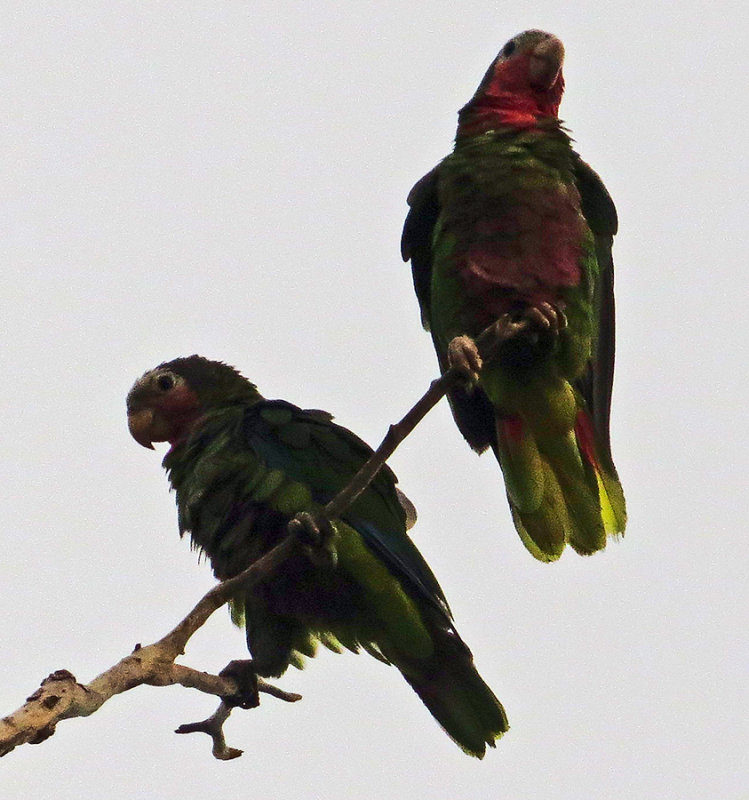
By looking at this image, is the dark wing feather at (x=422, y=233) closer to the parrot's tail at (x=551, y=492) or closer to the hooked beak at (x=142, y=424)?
the parrot's tail at (x=551, y=492)

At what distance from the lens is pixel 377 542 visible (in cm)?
398

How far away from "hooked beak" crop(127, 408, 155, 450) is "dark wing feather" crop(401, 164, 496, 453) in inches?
45.8

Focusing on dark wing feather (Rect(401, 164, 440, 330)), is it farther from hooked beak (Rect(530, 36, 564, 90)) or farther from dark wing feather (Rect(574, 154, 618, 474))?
hooked beak (Rect(530, 36, 564, 90))

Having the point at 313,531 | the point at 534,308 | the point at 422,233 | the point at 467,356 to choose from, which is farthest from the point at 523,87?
the point at 313,531

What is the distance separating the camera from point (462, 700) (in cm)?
394

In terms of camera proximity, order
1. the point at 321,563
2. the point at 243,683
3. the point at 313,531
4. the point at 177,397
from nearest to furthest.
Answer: the point at 313,531 < the point at 321,563 < the point at 243,683 < the point at 177,397

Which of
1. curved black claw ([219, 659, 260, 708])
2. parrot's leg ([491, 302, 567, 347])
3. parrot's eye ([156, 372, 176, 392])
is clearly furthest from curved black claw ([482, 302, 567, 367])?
parrot's eye ([156, 372, 176, 392])

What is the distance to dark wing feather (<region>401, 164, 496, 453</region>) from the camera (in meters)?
4.51

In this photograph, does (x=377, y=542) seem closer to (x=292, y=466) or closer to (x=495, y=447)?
(x=292, y=466)

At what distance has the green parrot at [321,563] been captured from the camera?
3914 mm

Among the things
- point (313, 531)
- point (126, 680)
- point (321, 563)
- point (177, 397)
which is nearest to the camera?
point (126, 680)

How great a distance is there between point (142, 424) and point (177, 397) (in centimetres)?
18

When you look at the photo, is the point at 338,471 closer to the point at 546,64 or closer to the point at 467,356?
the point at 467,356

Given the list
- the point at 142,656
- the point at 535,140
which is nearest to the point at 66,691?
the point at 142,656
